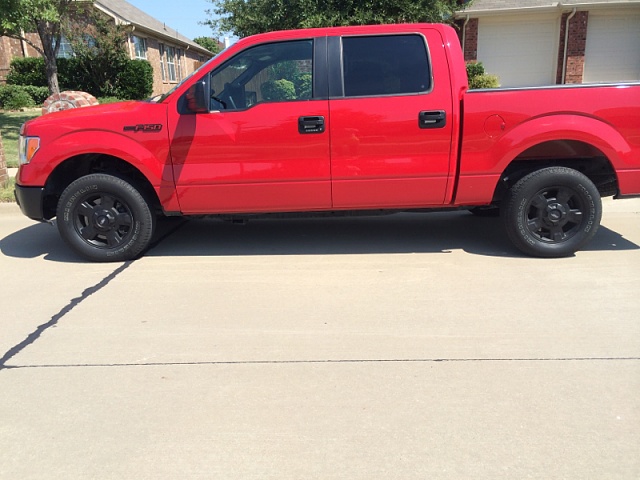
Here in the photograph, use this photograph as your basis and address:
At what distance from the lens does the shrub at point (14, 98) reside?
20.6 metres

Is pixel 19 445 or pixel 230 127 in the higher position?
pixel 230 127

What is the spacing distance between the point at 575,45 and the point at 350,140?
1702 cm

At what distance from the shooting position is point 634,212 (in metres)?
7.13

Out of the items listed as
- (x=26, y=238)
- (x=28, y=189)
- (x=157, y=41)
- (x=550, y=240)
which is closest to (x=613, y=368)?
(x=550, y=240)

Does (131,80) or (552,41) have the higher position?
(552,41)

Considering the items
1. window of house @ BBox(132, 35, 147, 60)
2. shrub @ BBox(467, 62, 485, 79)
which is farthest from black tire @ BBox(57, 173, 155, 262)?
window of house @ BBox(132, 35, 147, 60)

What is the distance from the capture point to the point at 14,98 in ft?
67.7

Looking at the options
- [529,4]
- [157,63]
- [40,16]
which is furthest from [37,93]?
[529,4]

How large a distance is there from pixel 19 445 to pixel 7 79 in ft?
83.9

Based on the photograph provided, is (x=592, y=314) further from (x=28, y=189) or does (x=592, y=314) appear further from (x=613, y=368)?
(x=28, y=189)

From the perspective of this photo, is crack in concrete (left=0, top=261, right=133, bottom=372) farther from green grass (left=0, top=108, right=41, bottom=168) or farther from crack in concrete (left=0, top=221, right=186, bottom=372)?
green grass (left=0, top=108, right=41, bottom=168)

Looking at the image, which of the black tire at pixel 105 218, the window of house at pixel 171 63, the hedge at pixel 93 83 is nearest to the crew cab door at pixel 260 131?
the black tire at pixel 105 218

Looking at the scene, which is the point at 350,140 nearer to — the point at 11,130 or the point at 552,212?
the point at 552,212

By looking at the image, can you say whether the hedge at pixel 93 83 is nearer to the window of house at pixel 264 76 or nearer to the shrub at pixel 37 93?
the shrub at pixel 37 93
